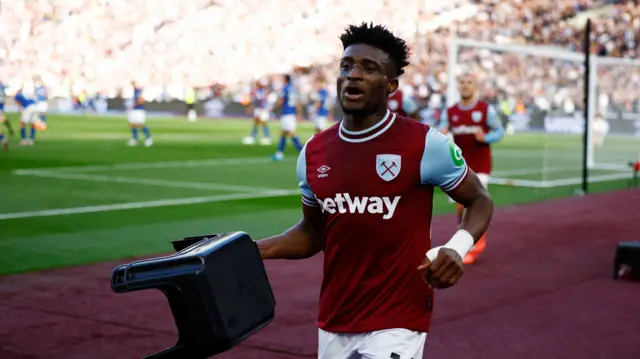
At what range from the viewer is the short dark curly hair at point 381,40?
156 inches

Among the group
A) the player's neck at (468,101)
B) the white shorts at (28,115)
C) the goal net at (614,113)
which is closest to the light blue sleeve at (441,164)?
the player's neck at (468,101)

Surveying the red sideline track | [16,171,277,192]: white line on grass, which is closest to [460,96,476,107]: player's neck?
the red sideline track

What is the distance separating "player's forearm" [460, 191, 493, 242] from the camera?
3.87 metres

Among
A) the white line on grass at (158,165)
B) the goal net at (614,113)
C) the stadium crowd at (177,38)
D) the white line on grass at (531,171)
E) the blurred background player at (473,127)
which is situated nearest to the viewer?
the blurred background player at (473,127)

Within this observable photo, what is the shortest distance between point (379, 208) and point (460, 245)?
0.40 meters

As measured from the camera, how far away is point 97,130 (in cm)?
4166

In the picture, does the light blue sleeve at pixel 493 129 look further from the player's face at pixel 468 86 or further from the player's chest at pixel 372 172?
the player's chest at pixel 372 172

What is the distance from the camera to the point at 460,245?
3.72m

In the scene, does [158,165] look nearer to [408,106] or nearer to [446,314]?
[408,106]

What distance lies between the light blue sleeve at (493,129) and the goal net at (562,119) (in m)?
3.25

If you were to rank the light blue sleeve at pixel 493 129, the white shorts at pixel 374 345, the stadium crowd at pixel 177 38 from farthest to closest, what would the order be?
the stadium crowd at pixel 177 38
the light blue sleeve at pixel 493 129
the white shorts at pixel 374 345

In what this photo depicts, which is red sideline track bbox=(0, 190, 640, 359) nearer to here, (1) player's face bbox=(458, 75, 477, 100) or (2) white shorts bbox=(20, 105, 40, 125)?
(1) player's face bbox=(458, 75, 477, 100)

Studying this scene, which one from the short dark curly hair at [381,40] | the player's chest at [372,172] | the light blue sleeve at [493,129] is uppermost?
the short dark curly hair at [381,40]

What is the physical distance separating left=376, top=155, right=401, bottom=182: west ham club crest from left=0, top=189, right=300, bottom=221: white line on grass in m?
11.0
